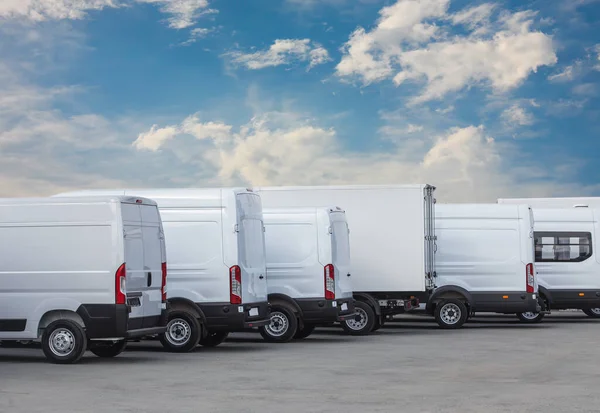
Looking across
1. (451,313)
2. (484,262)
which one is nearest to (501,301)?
(484,262)

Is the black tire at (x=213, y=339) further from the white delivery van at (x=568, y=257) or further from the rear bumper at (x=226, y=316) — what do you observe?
the white delivery van at (x=568, y=257)

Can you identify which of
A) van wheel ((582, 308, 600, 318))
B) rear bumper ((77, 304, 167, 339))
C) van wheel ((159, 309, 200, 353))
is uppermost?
rear bumper ((77, 304, 167, 339))

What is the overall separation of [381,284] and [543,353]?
5.46m

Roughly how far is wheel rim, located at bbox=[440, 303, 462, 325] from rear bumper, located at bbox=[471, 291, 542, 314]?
1.40ft

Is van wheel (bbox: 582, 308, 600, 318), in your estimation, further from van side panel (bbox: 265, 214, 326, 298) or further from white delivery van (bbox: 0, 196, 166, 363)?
white delivery van (bbox: 0, 196, 166, 363)

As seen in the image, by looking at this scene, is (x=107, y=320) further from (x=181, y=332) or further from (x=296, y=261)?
(x=296, y=261)

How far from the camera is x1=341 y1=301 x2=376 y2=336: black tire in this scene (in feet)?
74.5

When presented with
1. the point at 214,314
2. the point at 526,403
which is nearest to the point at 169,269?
the point at 214,314

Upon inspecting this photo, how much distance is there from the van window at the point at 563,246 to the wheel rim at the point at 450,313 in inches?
172

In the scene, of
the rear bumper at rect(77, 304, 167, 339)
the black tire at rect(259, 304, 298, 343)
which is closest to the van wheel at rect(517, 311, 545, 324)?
the black tire at rect(259, 304, 298, 343)

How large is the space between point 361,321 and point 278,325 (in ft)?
9.44

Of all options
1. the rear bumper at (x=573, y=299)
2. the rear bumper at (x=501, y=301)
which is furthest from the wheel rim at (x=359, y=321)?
the rear bumper at (x=573, y=299)

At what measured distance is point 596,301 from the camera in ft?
92.6

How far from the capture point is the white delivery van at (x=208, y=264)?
17.9 m
